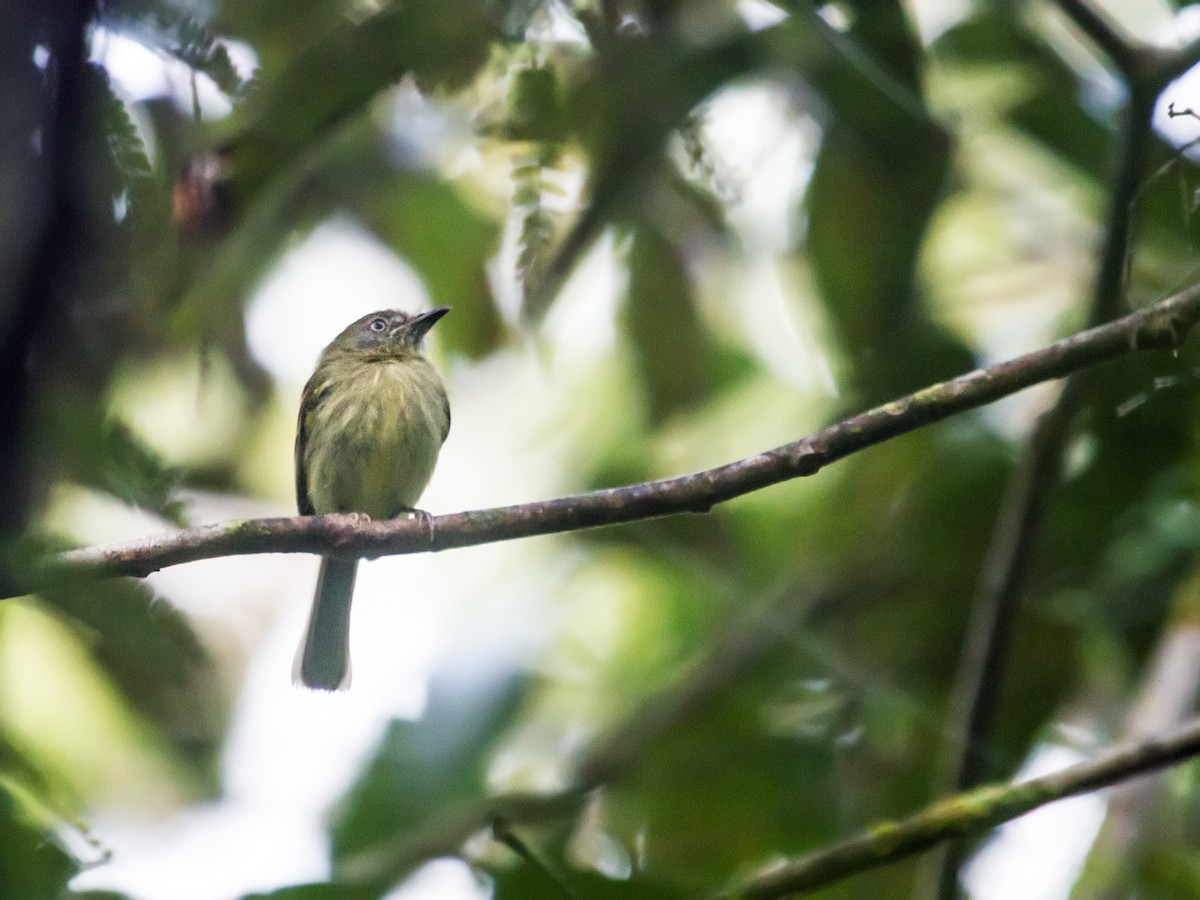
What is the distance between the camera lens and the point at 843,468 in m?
4.81

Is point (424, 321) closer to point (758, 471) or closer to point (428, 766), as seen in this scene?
point (428, 766)

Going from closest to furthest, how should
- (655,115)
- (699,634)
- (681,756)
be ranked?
(655,115)
(681,756)
(699,634)

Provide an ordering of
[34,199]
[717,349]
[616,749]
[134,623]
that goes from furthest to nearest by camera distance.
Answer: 1. [717,349]
2. [616,749]
3. [134,623]
4. [34,199]

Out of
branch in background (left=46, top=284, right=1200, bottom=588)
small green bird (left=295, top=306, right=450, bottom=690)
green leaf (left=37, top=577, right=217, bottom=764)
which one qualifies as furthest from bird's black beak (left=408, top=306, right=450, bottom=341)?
green leaf (left=37, top=577, right=217, bottom=764)

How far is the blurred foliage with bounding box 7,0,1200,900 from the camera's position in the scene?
104 inches

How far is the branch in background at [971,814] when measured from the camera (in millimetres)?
2590

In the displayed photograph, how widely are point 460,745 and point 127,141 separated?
3.36 meters

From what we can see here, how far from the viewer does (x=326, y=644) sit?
5.04 metres

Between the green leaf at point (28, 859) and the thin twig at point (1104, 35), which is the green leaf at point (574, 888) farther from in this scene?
the thin twig at point (1104, 35)

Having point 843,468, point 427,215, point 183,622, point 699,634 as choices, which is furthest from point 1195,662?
point 183,622

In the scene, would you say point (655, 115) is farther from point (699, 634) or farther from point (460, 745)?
point (699, 634)

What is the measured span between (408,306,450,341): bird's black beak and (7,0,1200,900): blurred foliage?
10cm

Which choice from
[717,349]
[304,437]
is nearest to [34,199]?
[717,349]

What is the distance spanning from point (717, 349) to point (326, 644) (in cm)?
182
